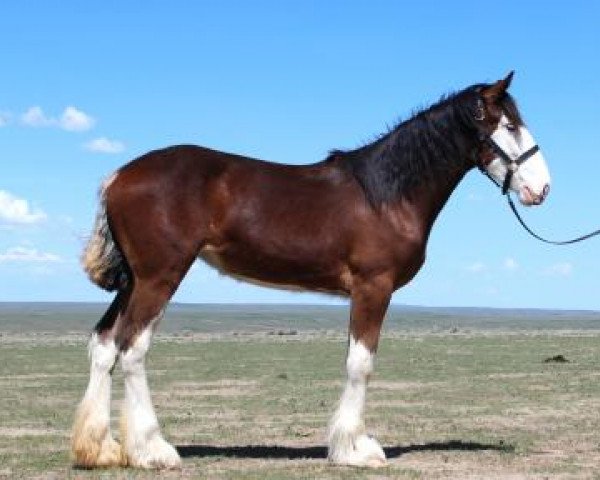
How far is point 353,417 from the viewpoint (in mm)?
10734

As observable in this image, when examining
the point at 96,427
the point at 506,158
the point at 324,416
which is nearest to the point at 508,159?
the point at 506,158

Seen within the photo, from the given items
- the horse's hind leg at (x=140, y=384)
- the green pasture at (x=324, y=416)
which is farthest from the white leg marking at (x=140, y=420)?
the green pasture at (x=324, y=416)

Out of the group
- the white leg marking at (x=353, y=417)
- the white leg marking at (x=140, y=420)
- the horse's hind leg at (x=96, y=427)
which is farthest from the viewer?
the white leg marking at (x=353, y=417)

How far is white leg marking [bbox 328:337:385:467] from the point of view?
1073cm

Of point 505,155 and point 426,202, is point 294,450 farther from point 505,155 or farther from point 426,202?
point 505,155

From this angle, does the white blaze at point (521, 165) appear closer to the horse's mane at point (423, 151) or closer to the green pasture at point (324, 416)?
the horse's mane at point (423, 151)

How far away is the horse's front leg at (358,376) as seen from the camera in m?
10.7

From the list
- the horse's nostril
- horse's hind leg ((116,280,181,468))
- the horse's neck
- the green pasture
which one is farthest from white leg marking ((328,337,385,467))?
the horse's nostril

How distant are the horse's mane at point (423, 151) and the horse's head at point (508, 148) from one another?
8cm

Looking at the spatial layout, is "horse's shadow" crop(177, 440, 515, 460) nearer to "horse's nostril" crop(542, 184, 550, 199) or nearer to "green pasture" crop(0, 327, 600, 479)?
"green pasture" crop(0, 327, 600, 479)

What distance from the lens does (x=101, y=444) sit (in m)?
10.6

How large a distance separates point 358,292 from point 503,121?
2216mm

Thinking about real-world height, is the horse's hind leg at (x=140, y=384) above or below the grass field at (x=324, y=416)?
above

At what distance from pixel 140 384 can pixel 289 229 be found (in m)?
2.05
